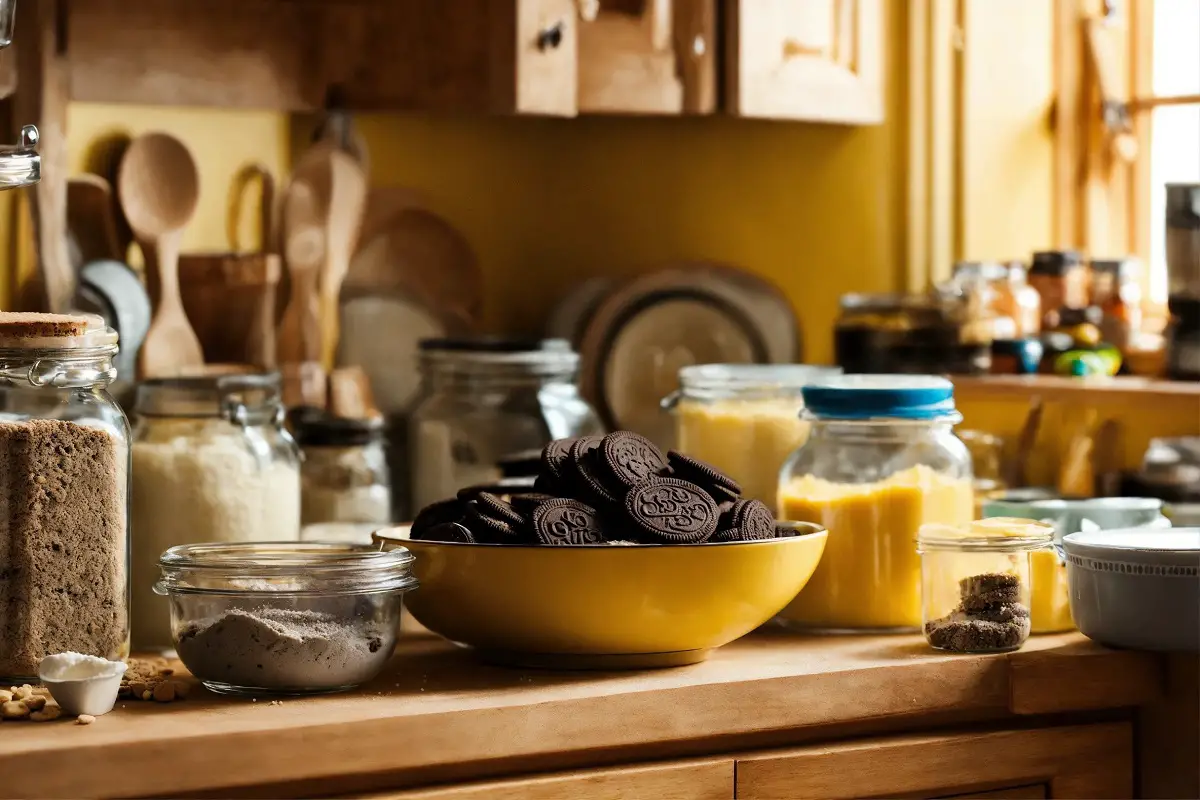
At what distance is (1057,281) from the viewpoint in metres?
2.05

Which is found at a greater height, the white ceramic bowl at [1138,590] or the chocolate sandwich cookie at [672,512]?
the chocolate sandwich cookie at [672,512]

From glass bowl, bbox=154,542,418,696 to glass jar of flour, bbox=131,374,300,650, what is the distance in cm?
15

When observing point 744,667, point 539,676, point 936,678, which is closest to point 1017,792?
point 936,678

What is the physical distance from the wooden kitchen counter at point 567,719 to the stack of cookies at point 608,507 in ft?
0.35

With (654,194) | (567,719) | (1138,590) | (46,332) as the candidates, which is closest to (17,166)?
(46,332)

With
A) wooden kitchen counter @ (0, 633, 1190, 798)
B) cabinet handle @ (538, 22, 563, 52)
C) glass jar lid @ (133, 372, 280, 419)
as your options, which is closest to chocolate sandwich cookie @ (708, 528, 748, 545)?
wooden kitchen counter @ (0, 633, 1190, 798)

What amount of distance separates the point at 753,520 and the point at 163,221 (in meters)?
0.90

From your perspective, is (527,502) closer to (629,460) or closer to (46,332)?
(629,460)

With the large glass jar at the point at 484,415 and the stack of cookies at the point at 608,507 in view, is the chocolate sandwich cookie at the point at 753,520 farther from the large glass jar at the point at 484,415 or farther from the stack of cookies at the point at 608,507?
the large glass jar at the point at 484,415

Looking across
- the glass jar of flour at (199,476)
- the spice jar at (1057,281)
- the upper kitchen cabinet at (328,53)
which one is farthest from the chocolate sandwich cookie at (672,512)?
the spice jar at (1057,281)

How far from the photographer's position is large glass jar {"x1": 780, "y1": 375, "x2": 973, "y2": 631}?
4.57 feet

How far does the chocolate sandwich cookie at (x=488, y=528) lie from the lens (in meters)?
1.22

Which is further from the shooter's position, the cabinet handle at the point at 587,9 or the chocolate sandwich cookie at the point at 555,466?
the cabinet handle at the point at 587,9

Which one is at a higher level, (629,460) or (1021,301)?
(1021,301)
